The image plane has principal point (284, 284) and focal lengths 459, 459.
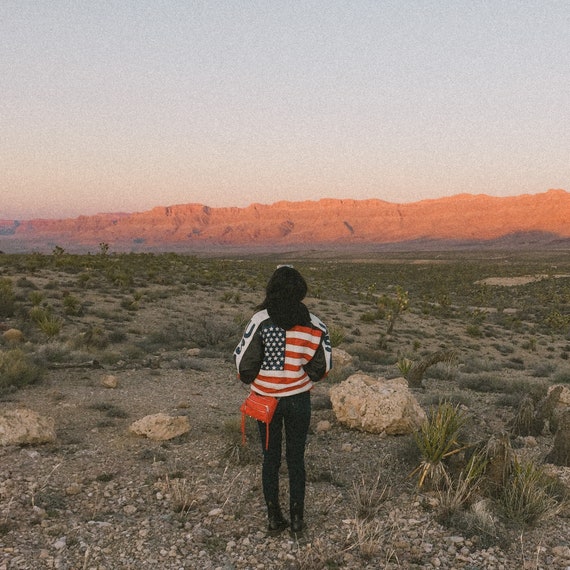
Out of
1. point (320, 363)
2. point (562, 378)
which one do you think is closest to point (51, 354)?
point (320, 363)

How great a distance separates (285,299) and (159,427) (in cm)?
312

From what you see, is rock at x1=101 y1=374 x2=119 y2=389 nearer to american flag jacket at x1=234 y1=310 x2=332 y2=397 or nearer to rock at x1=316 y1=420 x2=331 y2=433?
rock at x1=316 y1=420 x2=331 y2=433

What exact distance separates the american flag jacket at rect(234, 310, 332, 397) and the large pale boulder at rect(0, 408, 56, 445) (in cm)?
308

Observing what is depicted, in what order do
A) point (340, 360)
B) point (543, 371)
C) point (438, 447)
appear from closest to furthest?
point (438, 447) < point (340, 360) < point (543, 371)

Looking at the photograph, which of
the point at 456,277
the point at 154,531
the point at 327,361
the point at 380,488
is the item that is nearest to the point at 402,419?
the point at 380,488

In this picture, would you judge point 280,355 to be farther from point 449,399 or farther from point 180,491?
point 449,399

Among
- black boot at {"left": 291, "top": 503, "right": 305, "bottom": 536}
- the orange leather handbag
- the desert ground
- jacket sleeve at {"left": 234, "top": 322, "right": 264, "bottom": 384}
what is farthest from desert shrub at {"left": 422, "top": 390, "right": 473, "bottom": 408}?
jacket sleeve at {"left": 234, "top": 322, "right": 264, "bottom": 384}

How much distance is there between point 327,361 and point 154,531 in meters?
2.05

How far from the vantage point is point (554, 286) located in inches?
1647

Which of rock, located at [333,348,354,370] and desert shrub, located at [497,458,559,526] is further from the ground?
desert shrub, located at [497,458,559,526]

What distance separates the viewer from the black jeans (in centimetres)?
369

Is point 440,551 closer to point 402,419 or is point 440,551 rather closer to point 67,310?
point 402,419

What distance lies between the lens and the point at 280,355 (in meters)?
3.64

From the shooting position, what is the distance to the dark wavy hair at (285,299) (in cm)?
354
